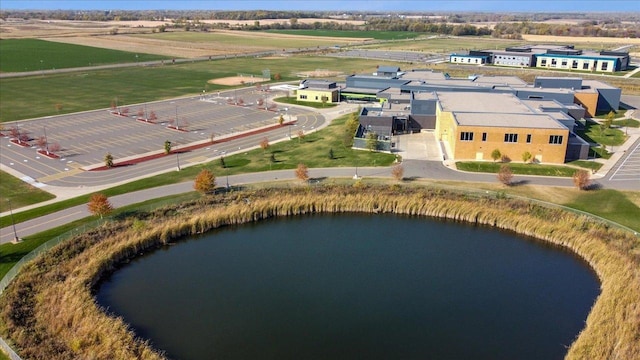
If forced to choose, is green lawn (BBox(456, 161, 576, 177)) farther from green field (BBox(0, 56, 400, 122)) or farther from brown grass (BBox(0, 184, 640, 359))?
green field (BBox(0, 56, 400, 122))

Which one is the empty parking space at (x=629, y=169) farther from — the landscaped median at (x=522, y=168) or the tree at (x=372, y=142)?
the tree at (x=372, y=142)

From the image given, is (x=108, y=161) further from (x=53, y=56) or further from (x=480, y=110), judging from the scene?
(x=53, y=56)

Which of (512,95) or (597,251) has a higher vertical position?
(512,95)

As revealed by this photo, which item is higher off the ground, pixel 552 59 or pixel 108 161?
pixel 552 59

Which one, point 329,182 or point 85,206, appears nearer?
point 85,206

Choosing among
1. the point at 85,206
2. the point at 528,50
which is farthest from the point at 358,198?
the point at 528,50

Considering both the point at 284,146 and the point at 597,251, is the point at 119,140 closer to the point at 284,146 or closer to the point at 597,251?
the point at 284,146

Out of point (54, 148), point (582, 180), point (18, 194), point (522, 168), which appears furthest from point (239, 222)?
point (582, 180)
